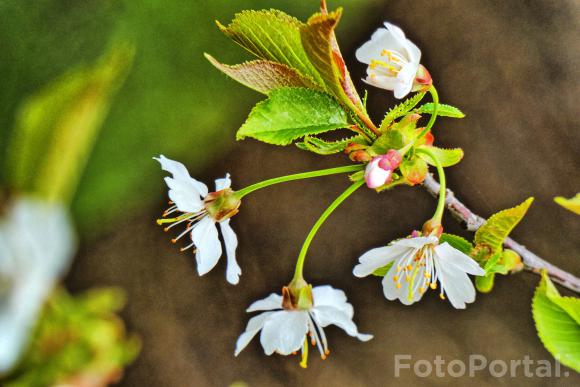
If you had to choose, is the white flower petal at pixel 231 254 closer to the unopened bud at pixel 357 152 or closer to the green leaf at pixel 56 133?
the unopened bud at pixel 357 152

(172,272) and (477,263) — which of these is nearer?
(477,263)

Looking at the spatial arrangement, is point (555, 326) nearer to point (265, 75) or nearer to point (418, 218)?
point (265, 75)

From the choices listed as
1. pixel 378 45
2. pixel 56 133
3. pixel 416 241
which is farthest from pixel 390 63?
pixel 56 133

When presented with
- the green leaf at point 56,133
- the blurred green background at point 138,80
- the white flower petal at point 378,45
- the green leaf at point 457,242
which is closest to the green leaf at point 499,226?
the green leaf at point 457,242

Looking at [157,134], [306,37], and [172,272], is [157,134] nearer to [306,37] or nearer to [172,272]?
→ [172,272]

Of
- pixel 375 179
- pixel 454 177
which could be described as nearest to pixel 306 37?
pixel 375 179

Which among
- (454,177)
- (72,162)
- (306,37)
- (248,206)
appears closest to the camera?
(306,37)

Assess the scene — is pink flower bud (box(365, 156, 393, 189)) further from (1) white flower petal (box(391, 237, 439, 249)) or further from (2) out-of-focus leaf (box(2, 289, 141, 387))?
A: (2) out-of-focus leaf (box(2, 289, 141, 387))
